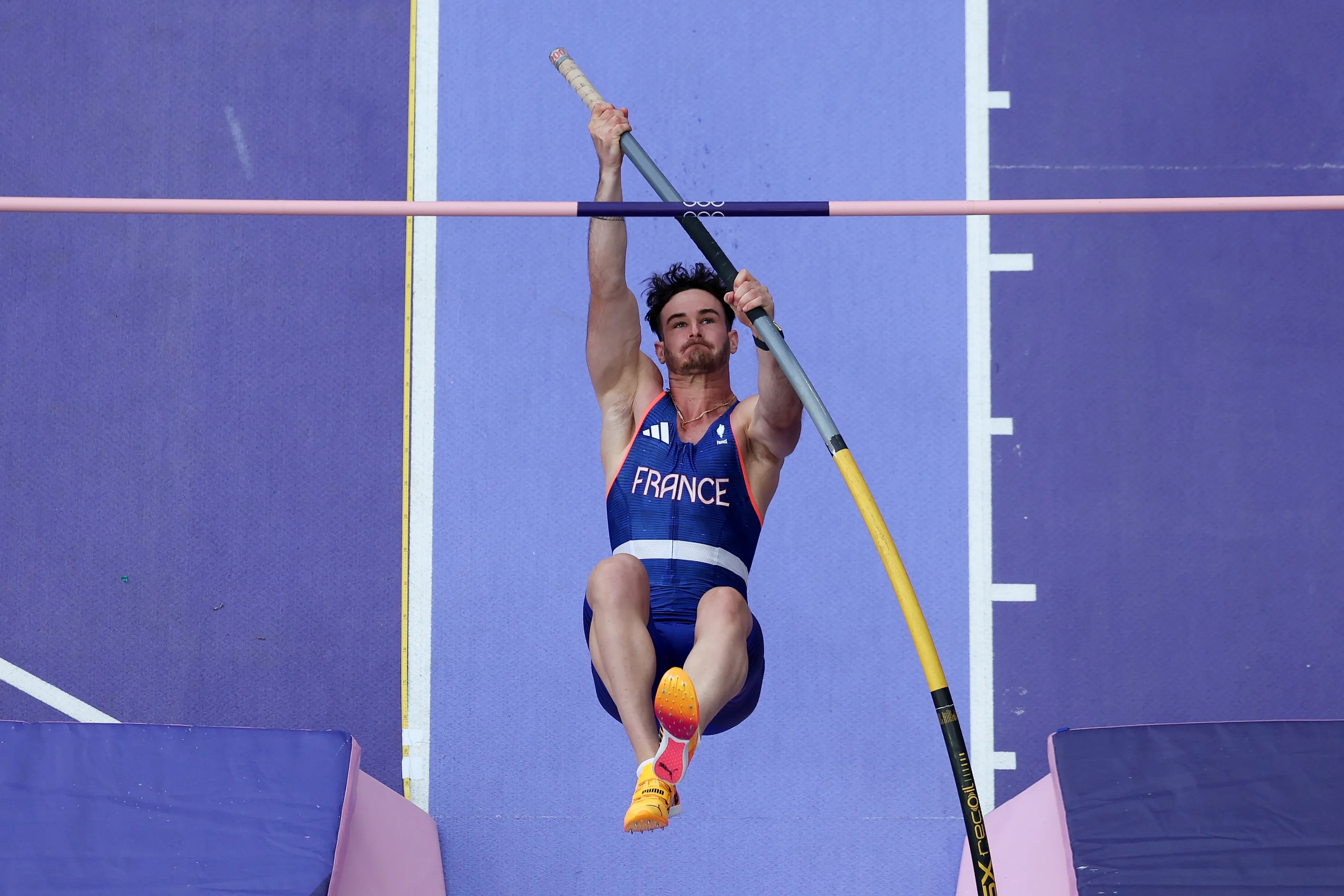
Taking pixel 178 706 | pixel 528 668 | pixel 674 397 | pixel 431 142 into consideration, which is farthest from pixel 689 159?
pixel 178 706

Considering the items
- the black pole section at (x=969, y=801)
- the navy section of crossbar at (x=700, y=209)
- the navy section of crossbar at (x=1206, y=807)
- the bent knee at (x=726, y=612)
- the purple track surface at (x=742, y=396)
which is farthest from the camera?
the purple track surface at (x=742, y=396)

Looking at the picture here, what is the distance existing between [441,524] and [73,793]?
176 centimetres

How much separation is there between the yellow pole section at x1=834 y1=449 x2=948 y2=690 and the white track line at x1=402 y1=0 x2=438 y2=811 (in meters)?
2.39

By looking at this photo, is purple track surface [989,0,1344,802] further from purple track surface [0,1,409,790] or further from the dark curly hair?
purple track surface [0,1,409,790]

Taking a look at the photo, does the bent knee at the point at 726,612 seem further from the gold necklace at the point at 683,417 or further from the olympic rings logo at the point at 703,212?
the olympic rings logo at the point at 703,212

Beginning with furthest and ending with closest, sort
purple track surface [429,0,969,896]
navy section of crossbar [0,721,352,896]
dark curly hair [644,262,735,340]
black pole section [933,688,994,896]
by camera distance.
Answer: purple track surface [429,0,969,896]
dark curly hair [644,262,735,340]
navy section of crossbar [0,721,352,896]
black pole section [933,688,994,896]

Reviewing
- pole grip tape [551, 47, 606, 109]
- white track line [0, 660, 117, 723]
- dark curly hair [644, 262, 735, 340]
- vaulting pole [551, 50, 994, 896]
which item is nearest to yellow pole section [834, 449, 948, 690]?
vaulting pole [551, 50, 994, 896]

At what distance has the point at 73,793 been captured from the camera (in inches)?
163

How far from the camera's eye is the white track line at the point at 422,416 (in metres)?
5.19

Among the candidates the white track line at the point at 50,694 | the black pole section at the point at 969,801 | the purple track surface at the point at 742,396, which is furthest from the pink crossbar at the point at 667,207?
the white track line at the point at 50,694

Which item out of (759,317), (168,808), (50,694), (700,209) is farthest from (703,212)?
(50,694)

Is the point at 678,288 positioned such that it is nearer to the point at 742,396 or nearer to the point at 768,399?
the point at 768,399

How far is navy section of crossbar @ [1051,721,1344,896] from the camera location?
4.05 meters

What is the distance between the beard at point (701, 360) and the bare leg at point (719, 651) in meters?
0.83
